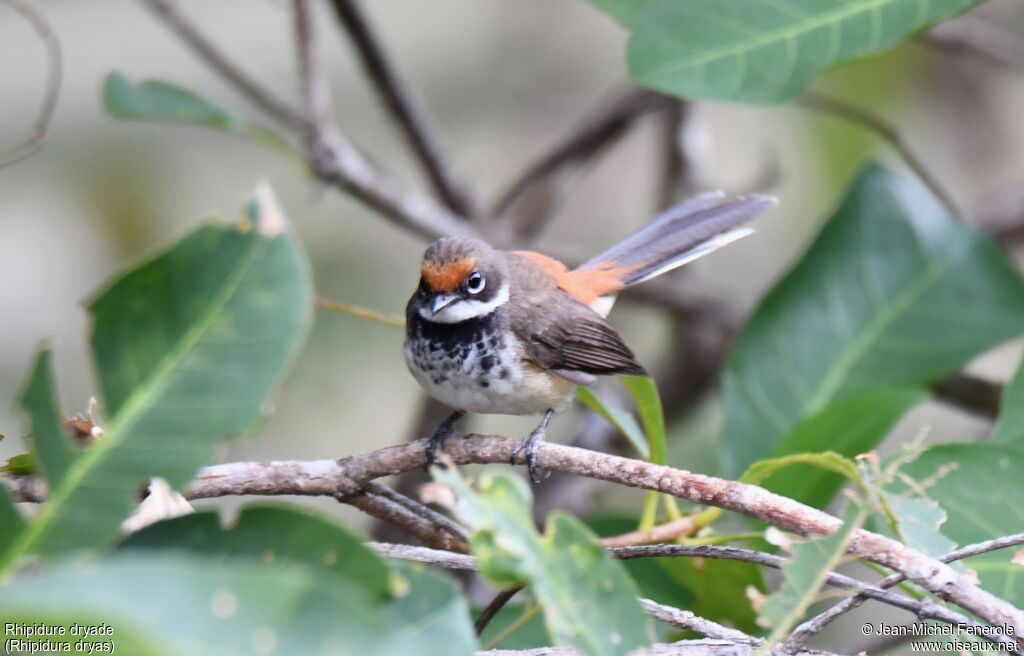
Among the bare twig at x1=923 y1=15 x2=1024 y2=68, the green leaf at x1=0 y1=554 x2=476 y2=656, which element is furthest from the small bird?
the green leaf at x1=0 y1=554 x2=476 y2=656

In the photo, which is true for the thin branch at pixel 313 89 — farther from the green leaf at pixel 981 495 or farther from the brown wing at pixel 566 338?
the green leaf at pixel 981 495

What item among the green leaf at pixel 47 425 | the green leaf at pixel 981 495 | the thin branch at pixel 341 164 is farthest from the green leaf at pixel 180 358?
the thin branch at pixel 341 164

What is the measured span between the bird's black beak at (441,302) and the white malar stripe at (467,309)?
0.01 metres

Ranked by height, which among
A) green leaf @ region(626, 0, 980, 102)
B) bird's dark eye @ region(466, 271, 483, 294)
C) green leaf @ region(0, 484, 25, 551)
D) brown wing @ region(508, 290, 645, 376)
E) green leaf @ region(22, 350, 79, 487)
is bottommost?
green leaf @ region(0, 484, 25, 551)

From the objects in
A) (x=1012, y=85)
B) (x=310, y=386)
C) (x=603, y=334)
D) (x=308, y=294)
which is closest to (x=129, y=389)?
(x=308, y=294)

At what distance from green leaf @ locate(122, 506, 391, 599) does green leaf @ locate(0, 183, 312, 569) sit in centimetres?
10

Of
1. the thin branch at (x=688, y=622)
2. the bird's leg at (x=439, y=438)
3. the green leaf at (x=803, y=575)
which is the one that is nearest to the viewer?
A: the green leaf at (x=803, y=575)

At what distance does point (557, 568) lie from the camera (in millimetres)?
1386

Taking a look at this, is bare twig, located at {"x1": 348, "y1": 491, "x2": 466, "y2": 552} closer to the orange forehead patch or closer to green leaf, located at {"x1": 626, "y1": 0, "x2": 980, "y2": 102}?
the orange forehead patch

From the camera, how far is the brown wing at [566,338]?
3209 mm

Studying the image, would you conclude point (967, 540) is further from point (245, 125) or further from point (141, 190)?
point (141, 190)

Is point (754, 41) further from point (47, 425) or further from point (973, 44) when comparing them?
point (973, 44)

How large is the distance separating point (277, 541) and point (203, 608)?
1.38 ft

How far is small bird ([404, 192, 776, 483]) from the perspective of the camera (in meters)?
3.08
